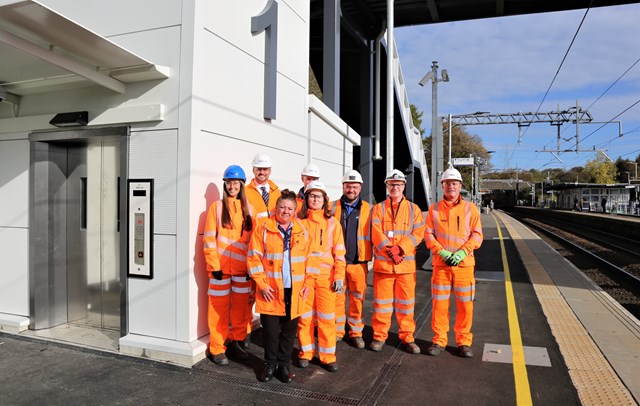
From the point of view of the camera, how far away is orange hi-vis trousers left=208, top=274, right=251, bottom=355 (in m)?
4.74

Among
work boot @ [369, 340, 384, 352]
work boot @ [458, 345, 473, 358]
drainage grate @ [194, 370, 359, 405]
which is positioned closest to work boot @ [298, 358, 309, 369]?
drainage grate @ [194, 370, 359, 405]

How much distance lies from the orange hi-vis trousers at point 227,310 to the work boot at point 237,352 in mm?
68

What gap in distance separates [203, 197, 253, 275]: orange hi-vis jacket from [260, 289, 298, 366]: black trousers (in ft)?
2.44

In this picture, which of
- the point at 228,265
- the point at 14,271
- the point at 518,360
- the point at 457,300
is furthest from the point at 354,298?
the point at 14,271

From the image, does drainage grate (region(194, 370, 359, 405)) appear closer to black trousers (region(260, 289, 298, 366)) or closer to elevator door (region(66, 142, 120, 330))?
black trousers (region(260, 289, 298, 366))

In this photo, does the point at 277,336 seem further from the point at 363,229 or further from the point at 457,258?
the point at 457,258

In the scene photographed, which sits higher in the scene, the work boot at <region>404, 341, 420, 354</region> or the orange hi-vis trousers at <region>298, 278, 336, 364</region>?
the orange hi-vis trousers at <region>298, 278, 336, 364</region>

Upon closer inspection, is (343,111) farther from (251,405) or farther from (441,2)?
(251,405)

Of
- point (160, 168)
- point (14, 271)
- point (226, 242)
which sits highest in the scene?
point (160, 168)

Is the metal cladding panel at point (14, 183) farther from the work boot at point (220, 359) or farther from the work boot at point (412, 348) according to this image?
the work boot at point (412, 348)

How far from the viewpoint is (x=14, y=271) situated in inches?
227

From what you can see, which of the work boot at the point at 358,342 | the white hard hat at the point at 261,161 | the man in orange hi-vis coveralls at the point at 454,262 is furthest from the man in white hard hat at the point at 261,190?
the man in orange hi-vis coveralls at the point at 454,262

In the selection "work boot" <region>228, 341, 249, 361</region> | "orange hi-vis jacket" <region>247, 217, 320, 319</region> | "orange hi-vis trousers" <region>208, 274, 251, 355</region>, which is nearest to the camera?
"orange hi-vis jacket" <region>247, 217, 320, 319</region>

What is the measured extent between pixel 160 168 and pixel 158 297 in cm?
145
